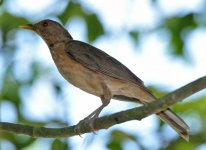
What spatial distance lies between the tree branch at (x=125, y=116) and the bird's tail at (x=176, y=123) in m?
0.96

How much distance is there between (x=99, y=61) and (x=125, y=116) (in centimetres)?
199

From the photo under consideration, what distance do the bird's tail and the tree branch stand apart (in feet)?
3.13

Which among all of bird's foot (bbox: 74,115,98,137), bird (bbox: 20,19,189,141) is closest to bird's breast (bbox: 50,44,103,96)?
bird (bbox: 20,19,189,141)

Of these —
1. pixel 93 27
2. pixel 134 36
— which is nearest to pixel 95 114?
pixel 93 27

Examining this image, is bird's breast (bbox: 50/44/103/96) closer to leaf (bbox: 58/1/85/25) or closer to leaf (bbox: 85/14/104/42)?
leaf (bbox: 58/1/85/25)

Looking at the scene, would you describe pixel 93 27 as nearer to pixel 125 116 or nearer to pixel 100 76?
pixel 100 76

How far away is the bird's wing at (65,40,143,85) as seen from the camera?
24.7 feet

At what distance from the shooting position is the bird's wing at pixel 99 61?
7523 mm

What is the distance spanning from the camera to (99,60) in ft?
25.3

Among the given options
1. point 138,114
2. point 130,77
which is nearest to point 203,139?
point 130,77

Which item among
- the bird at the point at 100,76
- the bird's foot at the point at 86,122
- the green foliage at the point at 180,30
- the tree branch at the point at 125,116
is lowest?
the tree branch at the point at 125,116

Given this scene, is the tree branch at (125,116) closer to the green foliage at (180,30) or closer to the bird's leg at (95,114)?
the bird's leg at (95,114)

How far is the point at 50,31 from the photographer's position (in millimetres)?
8422

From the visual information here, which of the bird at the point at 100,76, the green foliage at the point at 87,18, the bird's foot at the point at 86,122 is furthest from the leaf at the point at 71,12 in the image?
the bird's foot at the point at 86,122
